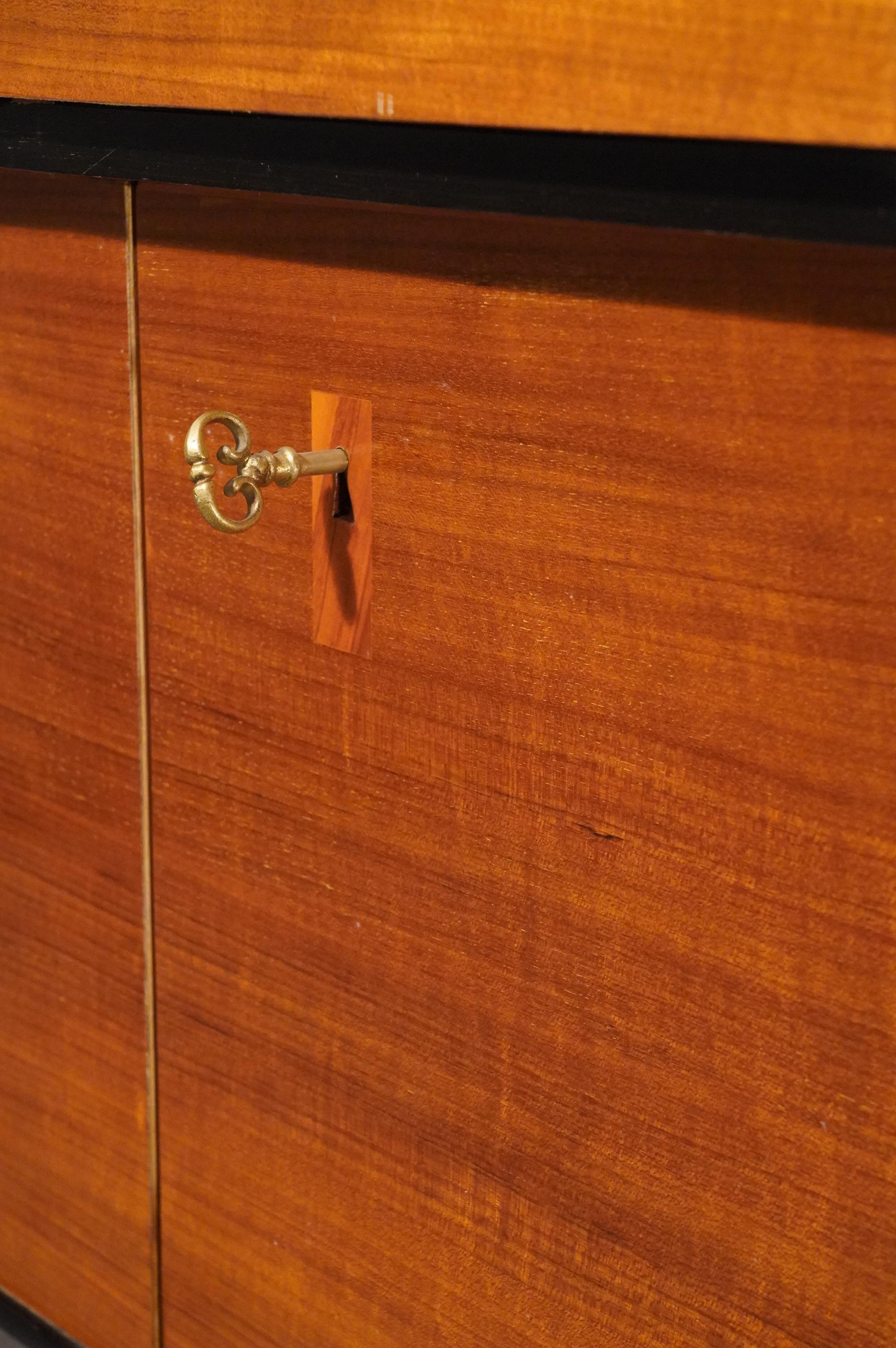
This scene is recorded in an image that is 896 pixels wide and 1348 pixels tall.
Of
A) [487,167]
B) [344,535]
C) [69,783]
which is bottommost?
[69,783]

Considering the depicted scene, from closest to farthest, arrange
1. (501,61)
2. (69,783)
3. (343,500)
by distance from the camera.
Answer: (501,61) → (343,500) → (69,783)

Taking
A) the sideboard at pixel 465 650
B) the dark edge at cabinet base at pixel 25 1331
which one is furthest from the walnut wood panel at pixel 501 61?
the dark edge at cabinet base at pixel 25 1331

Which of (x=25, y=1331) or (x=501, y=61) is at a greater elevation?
(x=501, y=61)

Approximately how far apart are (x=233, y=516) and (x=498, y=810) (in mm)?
139

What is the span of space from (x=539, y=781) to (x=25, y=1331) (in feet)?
1.41

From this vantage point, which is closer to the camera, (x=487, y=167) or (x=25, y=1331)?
(x=487, y=167)

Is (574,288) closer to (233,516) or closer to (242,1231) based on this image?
(233,516)

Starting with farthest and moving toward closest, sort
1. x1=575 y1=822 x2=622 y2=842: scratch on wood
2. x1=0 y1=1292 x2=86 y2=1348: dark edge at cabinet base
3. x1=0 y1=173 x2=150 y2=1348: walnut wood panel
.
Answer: x1=0 y1=1292 x2=86 y2=1348: dark edge at cabinet base < x1=0 y1=173 x2=150 y2=1348: walnut wood panel < x1=575 y1=822 x2=622 y2=842: scratch on wood

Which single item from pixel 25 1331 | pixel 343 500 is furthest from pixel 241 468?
pixel 25 1331

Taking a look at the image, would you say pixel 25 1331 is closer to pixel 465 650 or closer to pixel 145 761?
pixel 145 761

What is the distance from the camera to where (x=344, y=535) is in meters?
0.47

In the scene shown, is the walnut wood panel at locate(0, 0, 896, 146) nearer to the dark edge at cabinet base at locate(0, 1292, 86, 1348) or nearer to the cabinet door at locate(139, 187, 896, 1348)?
the cabinet door at locate(139, 187, 896, 1348)

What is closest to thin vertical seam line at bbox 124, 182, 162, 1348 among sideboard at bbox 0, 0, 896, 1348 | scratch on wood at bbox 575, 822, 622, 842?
sideboard at bbox 0, 0, 896, 1348

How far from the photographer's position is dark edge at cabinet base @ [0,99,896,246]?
34 cm
